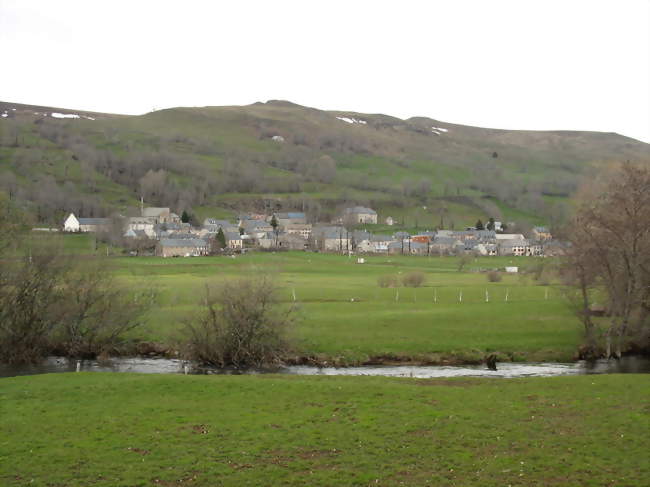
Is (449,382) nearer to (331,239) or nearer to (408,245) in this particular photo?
(408,245)

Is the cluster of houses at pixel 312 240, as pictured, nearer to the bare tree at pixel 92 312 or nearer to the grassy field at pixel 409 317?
the grassy field at pixel 409 317

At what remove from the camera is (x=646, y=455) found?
58.5 ft

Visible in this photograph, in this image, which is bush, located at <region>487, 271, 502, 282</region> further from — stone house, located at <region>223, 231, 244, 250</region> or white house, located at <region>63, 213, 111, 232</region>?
white house, located at <region>63, 213, 111, 232</region>

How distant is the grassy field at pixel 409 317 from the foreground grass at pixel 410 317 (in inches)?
3.0

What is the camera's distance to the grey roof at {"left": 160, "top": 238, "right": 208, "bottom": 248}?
135 metres

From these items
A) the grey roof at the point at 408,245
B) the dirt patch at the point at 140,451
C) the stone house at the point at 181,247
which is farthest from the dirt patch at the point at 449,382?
the grey roof at the point at 408,245

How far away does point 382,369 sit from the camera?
38.9m

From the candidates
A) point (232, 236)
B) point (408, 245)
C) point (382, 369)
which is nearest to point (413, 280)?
point (382, 369)

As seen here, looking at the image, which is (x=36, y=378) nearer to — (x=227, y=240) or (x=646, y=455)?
(x=646, y=455)

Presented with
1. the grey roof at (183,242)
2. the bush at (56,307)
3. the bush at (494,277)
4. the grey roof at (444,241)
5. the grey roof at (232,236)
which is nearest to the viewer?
the bush at (56,307)

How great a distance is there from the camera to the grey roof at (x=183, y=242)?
443ft

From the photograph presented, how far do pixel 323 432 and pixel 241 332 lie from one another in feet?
62.0

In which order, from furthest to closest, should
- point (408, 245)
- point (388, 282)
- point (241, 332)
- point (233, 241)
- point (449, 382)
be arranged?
point (408, 245), point (233, 241), point (388, 282), point (241, 332), point (449, 382)

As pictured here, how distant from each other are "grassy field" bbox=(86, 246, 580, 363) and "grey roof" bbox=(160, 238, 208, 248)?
50934mm
